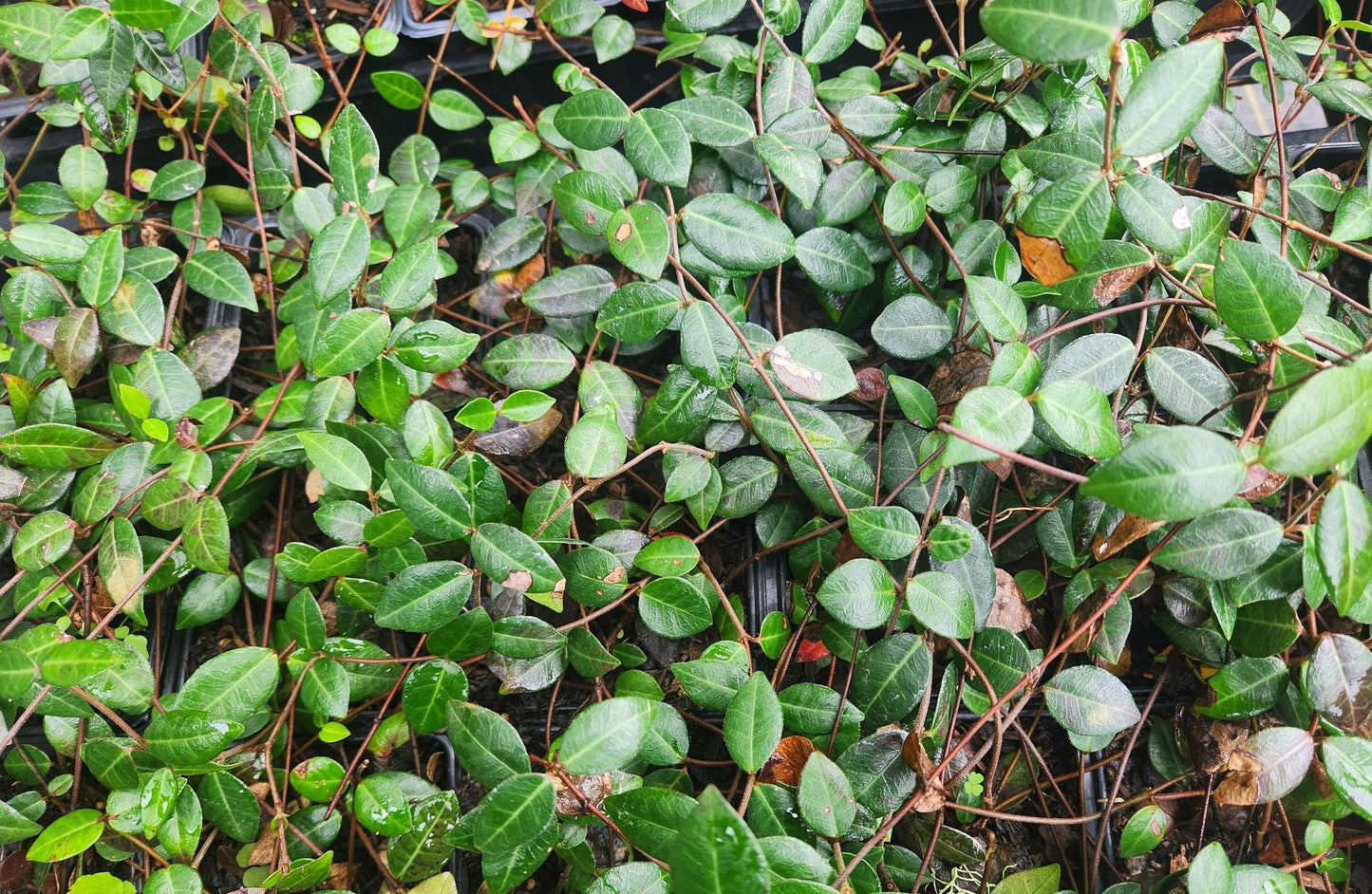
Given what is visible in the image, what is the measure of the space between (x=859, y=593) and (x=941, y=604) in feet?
0.25

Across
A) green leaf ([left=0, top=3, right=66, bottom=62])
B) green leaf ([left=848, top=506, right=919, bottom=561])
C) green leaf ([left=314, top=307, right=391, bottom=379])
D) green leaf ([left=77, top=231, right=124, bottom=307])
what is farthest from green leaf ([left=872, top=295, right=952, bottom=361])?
green leaf ([left=0, top=3, right=66, bottom=62])

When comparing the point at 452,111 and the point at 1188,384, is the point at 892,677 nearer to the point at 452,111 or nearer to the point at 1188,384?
the point at 1188,384

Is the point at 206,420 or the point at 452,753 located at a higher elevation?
the point at 206,420

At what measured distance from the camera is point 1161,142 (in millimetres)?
734

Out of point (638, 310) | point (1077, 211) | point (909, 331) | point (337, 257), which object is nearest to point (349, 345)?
point (337, 257)

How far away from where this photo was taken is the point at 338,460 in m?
0.91

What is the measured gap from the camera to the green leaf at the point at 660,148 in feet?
3.06

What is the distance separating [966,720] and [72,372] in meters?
1.16

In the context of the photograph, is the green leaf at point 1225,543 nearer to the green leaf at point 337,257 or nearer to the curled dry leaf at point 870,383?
the curled dry leaf at point 870,383

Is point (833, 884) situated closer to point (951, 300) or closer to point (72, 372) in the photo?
point (951, 300)

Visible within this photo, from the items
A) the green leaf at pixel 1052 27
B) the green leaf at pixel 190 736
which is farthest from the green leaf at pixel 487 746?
the green leaf at pixel 1052 27

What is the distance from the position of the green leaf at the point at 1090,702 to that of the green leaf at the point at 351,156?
949mm

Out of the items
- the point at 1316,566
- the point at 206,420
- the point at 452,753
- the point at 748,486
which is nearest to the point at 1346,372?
the point at 1316,566

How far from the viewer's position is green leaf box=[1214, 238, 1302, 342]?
0.74 metres
